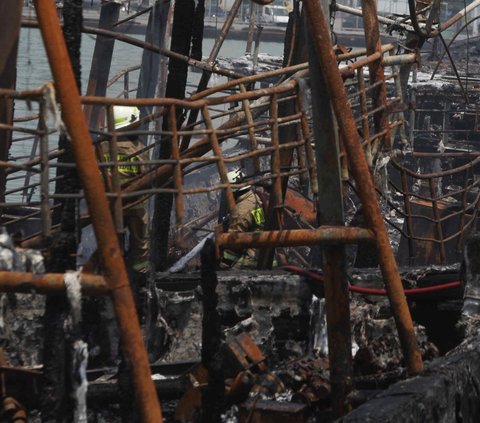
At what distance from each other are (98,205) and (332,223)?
1.83 metres

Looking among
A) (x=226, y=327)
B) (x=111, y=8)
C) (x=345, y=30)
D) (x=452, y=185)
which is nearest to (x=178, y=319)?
(x=226, y=327)

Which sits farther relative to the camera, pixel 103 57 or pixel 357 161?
pixel 103 57

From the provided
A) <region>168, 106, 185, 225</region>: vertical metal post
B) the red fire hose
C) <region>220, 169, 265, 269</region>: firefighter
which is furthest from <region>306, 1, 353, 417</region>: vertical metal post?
<region>220, 169, 265, 269</region>: firefighter

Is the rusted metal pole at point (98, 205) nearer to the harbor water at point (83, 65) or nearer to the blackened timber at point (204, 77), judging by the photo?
the blackened timber at point (204, 77)

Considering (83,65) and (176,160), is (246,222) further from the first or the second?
(83,65)

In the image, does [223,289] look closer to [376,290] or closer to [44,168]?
[376,290]

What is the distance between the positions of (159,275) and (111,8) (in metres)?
6.36

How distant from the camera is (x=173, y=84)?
8.51m

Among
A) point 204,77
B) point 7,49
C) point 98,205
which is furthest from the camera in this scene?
point 204,77

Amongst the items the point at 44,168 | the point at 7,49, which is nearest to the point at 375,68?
the point at 7,49

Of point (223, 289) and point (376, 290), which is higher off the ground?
point (376, 290)

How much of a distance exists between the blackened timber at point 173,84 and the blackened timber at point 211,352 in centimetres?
299

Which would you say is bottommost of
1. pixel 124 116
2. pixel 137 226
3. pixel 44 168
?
pixel 137 226

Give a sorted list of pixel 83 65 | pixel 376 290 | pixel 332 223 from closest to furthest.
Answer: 1. pixel 332 223
2. pixel 376 290
3. pixel 83 65
